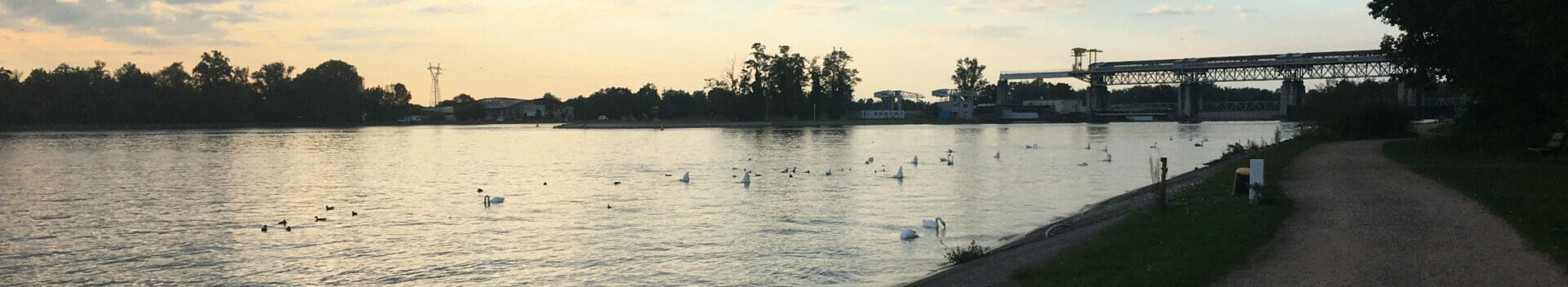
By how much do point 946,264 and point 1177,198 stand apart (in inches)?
300

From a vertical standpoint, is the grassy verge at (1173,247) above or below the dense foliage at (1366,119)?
below

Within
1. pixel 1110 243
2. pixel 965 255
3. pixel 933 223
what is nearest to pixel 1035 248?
pixel 965 255

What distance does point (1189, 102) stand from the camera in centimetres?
18875

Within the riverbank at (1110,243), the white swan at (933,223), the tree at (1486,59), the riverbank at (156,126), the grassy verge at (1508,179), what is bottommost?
the white swan at (933,223)

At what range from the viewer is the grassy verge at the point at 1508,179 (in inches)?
617

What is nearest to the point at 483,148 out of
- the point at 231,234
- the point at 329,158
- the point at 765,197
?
the point at 329,158

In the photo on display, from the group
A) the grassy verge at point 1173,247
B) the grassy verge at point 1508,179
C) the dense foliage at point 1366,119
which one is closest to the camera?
the grassy verge at point 1173,247

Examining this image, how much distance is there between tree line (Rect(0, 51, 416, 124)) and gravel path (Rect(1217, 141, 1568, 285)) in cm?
18189

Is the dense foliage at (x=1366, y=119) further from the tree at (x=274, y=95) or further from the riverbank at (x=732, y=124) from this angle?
the tree at (x=274, y=95)

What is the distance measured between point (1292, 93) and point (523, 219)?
174m

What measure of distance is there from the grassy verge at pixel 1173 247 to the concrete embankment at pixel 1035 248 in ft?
1.66

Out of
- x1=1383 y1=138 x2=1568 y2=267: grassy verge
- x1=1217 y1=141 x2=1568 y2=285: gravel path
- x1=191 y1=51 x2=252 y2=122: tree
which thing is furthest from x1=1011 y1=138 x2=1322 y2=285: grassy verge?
x1=191 y1=51 x2=252 y2=122: tree

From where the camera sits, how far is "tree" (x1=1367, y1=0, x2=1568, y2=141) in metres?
28.5

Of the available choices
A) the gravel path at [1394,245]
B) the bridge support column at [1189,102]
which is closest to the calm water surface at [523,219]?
the gravel path at [1394,245]
